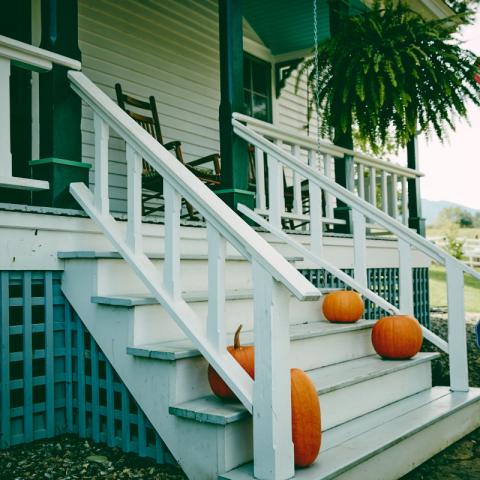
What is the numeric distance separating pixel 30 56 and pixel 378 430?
232 centimetres

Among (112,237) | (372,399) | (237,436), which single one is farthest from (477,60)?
(237,436)

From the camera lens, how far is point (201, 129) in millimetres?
6383

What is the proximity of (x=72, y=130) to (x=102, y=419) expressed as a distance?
4.69 feet

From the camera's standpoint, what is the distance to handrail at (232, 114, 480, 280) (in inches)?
127

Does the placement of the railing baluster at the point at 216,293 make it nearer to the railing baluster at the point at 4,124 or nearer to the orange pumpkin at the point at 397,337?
the railing baluster at the point at 4,124

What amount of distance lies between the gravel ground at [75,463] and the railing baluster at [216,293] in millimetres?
527

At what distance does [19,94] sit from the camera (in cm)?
450

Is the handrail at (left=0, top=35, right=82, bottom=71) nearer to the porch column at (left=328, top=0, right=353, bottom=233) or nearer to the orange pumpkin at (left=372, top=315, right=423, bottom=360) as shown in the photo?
the orange pumpkin at (left=372, top=315, right=423, bottom=360)

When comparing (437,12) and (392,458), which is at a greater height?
(437,12)

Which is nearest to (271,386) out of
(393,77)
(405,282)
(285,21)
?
(405,282)

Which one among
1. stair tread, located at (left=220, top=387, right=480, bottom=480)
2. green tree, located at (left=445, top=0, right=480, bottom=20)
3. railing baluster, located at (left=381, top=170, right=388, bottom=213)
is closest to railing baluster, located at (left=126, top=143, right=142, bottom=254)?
stair tread, located at (left=220, top=387, right=480, bottom=480)

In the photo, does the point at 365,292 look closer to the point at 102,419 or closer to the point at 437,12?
the point at 102,419

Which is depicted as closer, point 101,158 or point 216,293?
point 216,293

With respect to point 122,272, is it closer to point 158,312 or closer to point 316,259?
point 158,312
